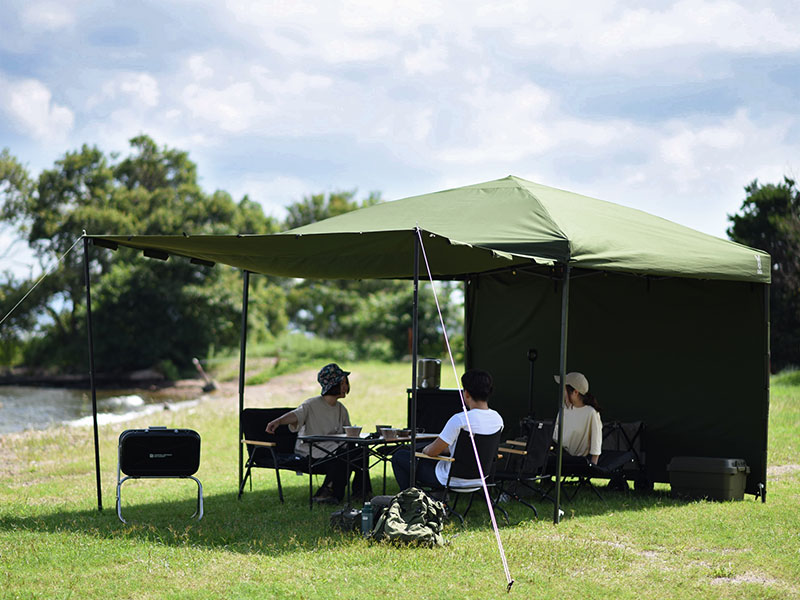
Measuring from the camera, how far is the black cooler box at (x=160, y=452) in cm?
591

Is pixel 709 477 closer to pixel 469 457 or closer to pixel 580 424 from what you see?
pixel 580 424

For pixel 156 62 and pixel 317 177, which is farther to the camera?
pixel 317 177

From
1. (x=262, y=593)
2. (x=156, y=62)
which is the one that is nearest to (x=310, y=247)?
(x=262, y=593)

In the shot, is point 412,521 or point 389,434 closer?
point 412,521

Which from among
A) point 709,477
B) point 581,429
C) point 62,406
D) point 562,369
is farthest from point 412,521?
point 62,406

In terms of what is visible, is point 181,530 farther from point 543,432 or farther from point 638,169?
point 638,169

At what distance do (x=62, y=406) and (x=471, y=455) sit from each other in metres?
20.9

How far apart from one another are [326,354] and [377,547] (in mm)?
26023

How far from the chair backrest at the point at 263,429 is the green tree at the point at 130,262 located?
2538 cm

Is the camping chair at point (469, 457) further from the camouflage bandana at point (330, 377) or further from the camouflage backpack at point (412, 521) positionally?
the camouflage bandana at point (330, 377)

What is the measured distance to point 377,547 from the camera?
506 centimetres

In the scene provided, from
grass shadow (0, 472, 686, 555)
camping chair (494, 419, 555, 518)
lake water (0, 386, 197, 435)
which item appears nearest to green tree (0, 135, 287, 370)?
lake water (0, 386, 197, 435)

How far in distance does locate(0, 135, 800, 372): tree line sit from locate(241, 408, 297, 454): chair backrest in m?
19.7

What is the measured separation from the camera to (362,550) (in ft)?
16.5
